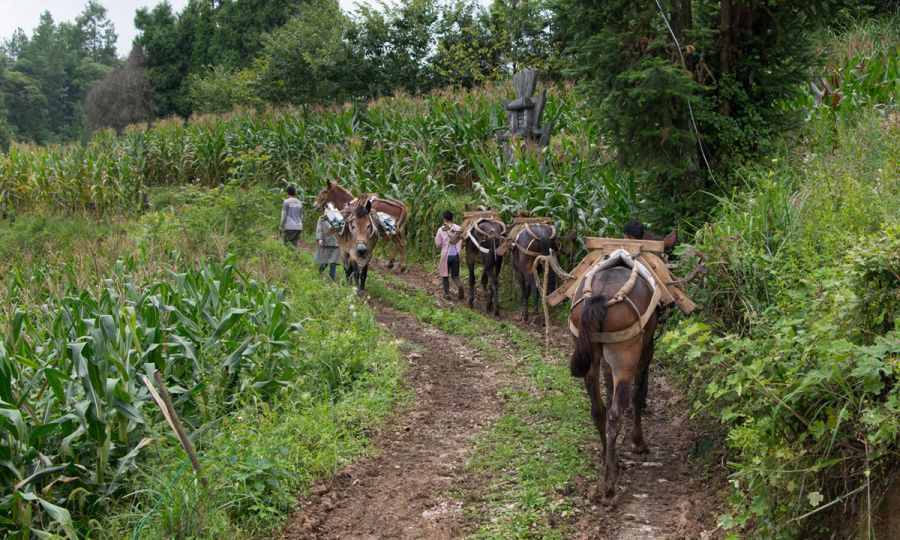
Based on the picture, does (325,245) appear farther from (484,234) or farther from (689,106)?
(689,106)

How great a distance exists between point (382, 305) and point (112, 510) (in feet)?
29.1

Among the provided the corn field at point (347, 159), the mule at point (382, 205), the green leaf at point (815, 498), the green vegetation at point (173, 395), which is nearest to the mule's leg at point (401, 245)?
the mule at point (382, 205)

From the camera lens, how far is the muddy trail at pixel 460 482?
5934mm

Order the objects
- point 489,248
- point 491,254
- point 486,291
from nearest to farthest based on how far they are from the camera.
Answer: point 491,254, point 489,248, point 486,291

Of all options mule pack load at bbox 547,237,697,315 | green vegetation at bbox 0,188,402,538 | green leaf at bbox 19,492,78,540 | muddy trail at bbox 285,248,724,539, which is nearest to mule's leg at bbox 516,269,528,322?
green vegetation at bbox 0,188,402,538

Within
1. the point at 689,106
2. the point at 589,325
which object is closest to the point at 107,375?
the point at 589,325

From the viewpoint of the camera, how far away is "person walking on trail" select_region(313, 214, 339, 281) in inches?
576

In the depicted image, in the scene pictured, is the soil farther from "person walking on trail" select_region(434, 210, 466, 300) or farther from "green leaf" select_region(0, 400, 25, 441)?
"person walking on trail" select_region(434, 210, 466, 300)

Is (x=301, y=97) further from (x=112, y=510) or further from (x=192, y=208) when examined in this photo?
(x=112, y=510)

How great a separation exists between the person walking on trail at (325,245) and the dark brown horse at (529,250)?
11.4 feet

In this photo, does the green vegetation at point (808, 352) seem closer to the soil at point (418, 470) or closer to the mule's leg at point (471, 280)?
the soil at point (418, 470)

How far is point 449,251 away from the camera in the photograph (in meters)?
14.9

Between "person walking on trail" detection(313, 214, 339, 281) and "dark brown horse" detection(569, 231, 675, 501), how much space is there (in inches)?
335

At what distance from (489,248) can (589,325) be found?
746 cm
